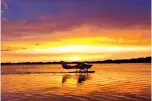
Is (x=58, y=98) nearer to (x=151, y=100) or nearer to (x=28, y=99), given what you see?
(x=28, y=99)

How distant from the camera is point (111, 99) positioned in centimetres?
1634

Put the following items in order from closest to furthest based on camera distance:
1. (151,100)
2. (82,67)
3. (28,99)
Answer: (151,100)
(28,99)
(82,67)

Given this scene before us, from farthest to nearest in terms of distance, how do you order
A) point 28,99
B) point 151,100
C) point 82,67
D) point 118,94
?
point 82,67, point 118,94, point 28,99, point 151,100

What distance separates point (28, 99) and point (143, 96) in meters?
6.23

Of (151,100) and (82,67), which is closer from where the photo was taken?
(151,100)

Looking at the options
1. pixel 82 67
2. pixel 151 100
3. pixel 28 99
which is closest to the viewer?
pixel 151 100

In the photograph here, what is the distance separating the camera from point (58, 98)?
17.1m

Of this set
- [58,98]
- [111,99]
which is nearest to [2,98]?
[58,98]

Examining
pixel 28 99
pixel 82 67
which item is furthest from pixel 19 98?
pixel 82 67

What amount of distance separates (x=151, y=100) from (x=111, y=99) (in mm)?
2027

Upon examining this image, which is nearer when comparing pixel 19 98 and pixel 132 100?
pixel 132 100

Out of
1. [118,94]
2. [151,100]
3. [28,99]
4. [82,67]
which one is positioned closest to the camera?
[151,100]

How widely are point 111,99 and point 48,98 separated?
11.4 feet

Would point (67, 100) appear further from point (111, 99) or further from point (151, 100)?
point (151, 100)
